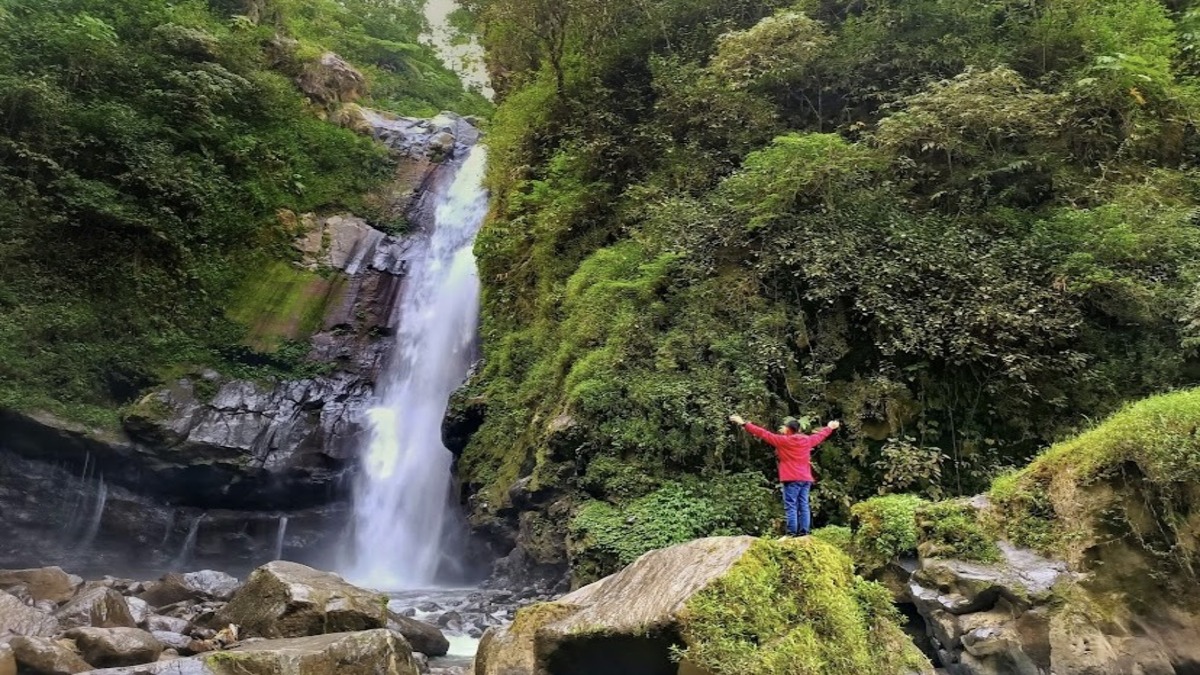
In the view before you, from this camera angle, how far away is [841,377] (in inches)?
383

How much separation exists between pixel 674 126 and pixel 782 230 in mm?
4131

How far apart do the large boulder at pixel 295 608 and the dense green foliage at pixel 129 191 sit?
8.37 metres

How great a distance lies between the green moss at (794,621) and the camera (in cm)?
436

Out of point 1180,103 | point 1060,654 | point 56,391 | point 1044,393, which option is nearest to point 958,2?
point 1180,103

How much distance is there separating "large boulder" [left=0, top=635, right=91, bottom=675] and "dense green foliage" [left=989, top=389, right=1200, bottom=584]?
7906 mm

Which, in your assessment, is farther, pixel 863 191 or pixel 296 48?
pixel 296 48

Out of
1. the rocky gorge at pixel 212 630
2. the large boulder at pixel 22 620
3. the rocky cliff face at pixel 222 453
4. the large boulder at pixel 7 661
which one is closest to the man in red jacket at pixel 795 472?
the rocky gorge at pixel 212 630

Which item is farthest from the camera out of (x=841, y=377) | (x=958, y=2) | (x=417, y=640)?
(x=958, y=2)

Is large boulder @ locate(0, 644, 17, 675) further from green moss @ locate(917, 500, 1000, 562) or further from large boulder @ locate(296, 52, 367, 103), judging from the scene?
large boulder @ locate(296, 52, 367, 103)

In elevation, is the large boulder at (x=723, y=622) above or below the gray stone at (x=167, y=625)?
above

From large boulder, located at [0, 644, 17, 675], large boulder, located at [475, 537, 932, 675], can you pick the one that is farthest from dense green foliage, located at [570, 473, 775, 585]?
large boulder, located at [0, 644, 17, 675]

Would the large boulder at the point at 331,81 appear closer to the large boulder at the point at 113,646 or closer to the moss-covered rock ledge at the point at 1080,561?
the large boulder at the point at 113,646

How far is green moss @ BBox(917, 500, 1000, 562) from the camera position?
245 inches

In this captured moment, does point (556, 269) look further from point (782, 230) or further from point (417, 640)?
point (417, 640)
